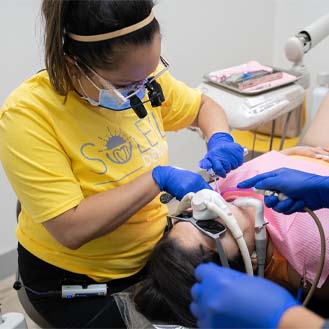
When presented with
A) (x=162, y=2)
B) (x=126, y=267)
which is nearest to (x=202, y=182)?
(x=126, y=267)

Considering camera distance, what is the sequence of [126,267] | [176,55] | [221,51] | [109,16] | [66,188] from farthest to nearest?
[221,51]
[176,55]
[126,267]
[66,188]
[109,16]

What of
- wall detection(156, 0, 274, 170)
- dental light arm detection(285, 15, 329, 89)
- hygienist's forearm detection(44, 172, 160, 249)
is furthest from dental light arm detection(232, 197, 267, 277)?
wall detection(156, 0, 274, 170)

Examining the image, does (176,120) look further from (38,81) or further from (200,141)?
(200,141)

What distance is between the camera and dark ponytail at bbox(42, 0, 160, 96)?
96 centimetres

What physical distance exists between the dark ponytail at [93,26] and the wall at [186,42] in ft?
3.30

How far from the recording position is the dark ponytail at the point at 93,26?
Answer: 96 cm

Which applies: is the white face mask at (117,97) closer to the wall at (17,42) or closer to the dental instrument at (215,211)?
the dental instrument at (215,211)

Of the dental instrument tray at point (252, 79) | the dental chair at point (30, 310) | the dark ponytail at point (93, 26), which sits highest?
the dark ponytail at point (93, 26)

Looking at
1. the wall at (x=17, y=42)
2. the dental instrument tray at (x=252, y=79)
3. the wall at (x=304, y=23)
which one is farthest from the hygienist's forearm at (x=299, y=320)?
the wall at (x=304, y=23)

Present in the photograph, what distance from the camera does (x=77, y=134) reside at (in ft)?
3.82

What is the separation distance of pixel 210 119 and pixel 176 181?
44 cm

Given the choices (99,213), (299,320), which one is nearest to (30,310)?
(99,213)

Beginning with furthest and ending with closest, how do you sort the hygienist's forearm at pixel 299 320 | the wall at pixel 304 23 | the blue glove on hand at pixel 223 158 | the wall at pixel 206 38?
the wall at pixel 304 23 → the wall at pixel 206 38 → the blue glove on hand at pixel 223 158 → the hygienist's forearm at pixel 299 320

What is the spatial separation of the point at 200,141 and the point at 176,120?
1.42 m
